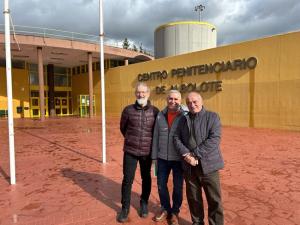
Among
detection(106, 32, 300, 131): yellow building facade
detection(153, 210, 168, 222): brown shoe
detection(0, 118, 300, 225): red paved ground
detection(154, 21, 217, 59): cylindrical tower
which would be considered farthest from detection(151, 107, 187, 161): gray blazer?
detection(154, 21, 217, 59): cylindrical tower

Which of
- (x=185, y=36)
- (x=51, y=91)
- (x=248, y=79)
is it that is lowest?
(x=51, y=91)

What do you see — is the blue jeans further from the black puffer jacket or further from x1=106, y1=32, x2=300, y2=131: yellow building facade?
x1=106, y1=32, x2=300, y2=131: yellow building facade

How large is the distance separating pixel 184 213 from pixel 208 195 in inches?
37.0

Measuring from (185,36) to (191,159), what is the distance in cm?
2265

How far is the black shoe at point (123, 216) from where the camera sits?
12.9 ft

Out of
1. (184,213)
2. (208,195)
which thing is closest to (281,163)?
(184,213)

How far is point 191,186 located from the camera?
11.6 ft

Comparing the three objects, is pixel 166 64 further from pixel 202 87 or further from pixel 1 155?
pixel 1 155

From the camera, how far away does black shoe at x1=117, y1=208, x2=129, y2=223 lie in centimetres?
394

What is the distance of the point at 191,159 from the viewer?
130 inches

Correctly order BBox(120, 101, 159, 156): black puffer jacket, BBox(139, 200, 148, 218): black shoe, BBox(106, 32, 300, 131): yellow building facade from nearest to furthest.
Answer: BBox(120, 101, 159, 156): black puffer jacket
BBox(139, 200, 148, 218): black shoe
BBox(106, 32, 300, 131): yellow building facade

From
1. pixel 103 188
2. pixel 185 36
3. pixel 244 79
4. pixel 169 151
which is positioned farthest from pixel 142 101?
pixel 185 36

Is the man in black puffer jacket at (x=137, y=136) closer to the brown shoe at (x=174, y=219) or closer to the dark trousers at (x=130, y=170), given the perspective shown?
the dark trousers at (x=130, y=170)

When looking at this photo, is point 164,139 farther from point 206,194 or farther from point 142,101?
point 206,194
